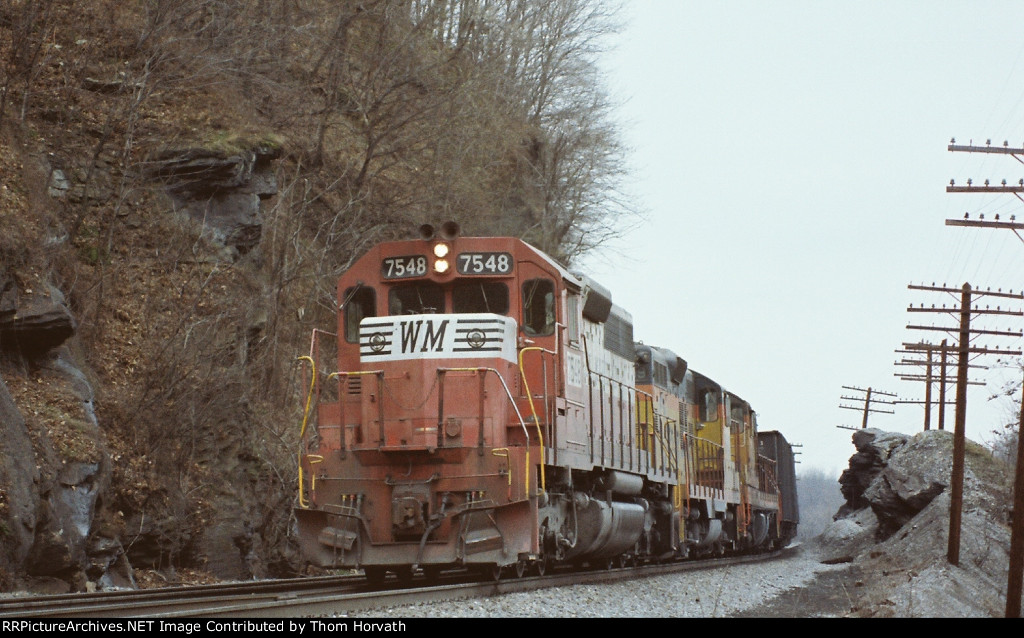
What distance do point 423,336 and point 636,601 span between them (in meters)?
3.72

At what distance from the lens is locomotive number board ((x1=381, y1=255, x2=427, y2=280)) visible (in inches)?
490

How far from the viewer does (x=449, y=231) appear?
12.4 metres

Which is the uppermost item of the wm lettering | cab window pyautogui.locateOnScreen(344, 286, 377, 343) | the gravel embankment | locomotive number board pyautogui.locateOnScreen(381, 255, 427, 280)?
locomotive number board pyautogui.locateOnScreen(381, 255, 427, 280)

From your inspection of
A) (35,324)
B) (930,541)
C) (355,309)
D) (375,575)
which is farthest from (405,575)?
(930,541)

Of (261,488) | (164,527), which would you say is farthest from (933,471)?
(164,527)

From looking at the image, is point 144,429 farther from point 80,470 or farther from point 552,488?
point 552,488

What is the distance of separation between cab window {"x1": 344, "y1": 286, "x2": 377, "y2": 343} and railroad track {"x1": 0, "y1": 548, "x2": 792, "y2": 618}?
2.82 metres

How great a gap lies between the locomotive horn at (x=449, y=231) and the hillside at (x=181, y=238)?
5.31 meters

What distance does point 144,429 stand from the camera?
1584 centimetres

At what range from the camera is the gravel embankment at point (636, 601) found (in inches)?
376

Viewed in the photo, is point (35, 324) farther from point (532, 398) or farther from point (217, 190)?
point (532, 398)

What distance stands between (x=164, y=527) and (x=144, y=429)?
1523 mm

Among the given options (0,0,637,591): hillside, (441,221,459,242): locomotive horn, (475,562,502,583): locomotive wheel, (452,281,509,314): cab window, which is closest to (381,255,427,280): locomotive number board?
(441,221,459,242): locomotive horn

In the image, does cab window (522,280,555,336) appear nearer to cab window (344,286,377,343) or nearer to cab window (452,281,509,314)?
cab window (452,281,509,314)
